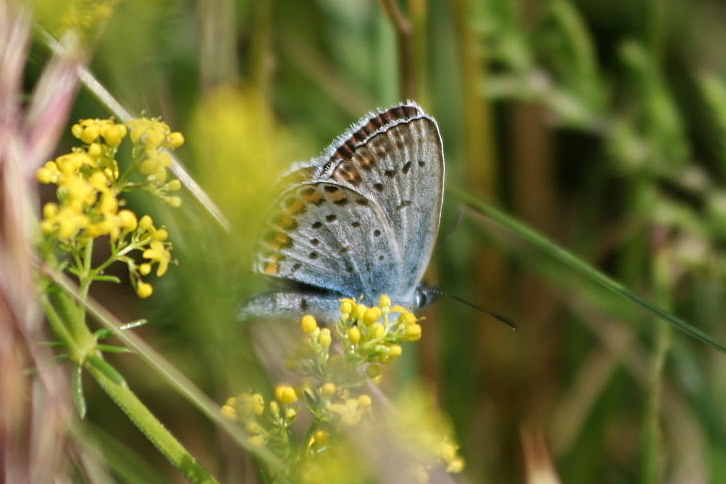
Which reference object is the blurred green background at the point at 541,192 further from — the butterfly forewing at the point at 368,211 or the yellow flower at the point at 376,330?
the yellow flower at the point at 376,330

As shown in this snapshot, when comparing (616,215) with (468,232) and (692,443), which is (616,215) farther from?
(692,443)

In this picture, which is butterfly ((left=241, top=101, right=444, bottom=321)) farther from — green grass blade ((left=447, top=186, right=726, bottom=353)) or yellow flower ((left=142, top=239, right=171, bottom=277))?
yellow flower ((left=142, top=239, right=171, bottom=277))

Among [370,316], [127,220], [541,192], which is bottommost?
[541,192]

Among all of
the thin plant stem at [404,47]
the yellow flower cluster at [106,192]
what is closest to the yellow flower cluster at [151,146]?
the yellow flower cluster at [106,192]

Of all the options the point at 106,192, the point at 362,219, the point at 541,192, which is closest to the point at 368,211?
the point at 362,219

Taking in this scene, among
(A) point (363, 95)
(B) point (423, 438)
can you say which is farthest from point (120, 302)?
(B) point (423, 438)

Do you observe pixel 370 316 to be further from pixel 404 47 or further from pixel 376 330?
pixel 404 47
